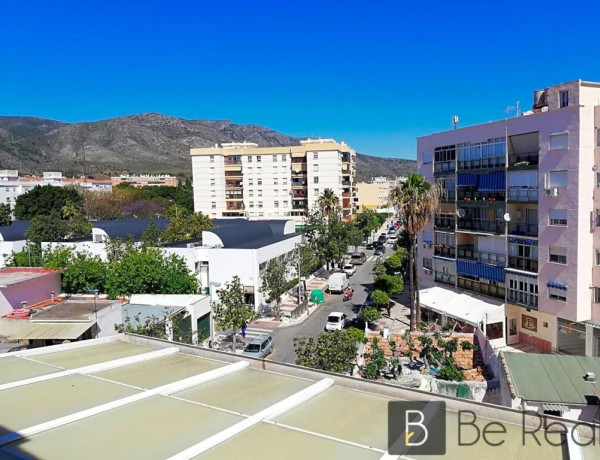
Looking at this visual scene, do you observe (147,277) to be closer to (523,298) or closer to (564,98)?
(523,298)

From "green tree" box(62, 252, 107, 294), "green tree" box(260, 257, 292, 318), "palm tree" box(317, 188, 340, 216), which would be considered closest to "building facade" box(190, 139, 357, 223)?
"palm tree" box(317, 188, 340, 216)

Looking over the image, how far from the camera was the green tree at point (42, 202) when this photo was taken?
72.9 meters

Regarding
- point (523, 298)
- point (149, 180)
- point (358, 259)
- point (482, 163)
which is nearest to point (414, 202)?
point (482, 163)

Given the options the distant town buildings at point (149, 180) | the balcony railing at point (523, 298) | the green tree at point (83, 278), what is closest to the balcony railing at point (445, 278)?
the balcony railing at point (523, 298)

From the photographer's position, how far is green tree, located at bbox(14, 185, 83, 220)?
2872 inches

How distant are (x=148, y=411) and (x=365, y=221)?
228ft

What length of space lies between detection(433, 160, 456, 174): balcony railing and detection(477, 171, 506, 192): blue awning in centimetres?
254

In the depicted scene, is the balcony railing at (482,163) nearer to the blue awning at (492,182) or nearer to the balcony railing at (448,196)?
the blue awning at (492,182)

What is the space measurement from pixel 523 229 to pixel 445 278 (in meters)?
6.93

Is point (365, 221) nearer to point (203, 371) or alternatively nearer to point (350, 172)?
point (350, 172)

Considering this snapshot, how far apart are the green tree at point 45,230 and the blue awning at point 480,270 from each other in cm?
3482

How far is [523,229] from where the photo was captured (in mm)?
26297

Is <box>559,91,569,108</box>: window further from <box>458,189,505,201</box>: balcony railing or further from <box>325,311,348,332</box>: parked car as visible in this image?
<box>325,311,348,332</box>: parked car

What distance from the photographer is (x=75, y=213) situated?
61906 millimetres
